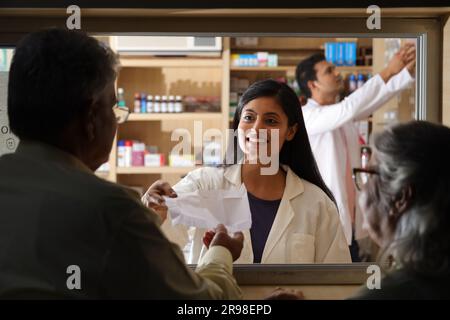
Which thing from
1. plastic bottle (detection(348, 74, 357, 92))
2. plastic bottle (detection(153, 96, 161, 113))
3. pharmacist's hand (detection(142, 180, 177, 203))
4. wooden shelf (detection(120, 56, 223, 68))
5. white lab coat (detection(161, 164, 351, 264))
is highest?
wooden shelf (detection(120, 56, 223, 68))

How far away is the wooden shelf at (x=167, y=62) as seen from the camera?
4863 mm

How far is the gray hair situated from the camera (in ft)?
3.86

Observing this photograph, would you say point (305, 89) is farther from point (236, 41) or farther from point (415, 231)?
point (415, 231)

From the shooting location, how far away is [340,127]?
3.50 m

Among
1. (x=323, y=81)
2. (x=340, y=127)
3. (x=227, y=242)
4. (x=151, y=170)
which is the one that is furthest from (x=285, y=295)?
(x=151, y=170)

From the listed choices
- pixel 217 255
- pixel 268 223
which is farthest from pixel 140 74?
pixel 217 255

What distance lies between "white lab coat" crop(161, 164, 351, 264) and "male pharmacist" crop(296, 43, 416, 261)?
1.20 meters

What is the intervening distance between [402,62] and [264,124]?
91 cm

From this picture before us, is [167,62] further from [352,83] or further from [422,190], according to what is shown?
[422,190]

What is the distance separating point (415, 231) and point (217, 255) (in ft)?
1.42

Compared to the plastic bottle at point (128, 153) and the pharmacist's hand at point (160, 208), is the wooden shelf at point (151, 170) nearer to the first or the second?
the plastic bottle at point (128, 153)

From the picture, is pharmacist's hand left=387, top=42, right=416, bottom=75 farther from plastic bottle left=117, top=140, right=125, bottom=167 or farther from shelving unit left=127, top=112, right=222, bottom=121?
plastic bottle left=117, top=140, right=125, bottom=167

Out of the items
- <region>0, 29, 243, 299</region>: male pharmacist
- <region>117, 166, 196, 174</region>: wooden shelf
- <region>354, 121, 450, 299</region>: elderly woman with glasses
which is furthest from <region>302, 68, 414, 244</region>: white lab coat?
<region>0, 29, 243, 299</region>: male pharmacist

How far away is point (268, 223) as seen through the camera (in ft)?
6.20
